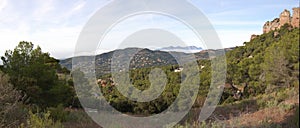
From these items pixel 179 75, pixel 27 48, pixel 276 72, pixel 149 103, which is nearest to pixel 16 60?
pixel 27 48

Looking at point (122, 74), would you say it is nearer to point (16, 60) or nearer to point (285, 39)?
point (285, 39)

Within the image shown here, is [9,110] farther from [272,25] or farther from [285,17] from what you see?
[272,25]

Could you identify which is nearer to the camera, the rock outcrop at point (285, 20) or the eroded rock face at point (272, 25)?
the rock outcrop at point (285, 20)

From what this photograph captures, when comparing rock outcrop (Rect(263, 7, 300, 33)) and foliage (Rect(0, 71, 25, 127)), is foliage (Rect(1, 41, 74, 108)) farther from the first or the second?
rock outcrop (Rect(263, 7, 300, 33))

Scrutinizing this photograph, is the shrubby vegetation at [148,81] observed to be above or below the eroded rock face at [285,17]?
below

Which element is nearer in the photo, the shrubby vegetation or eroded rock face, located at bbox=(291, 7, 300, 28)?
the shrubby vegetation

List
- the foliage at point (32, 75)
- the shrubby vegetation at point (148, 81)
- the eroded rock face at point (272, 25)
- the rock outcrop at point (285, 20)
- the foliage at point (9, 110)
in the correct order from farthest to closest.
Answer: the foliage at point (32, 75) < the eroded rock face at point (272, 25) < the rock outcrop at point (285, 20) < the foliage at point (9, 110) < the shrubby vegetation at point (148, 81)

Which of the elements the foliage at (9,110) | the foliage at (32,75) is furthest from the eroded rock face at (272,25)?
the foliage at (32,75)

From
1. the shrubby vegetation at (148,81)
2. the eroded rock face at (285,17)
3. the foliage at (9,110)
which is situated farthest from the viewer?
the eroded rock face at (285,17)

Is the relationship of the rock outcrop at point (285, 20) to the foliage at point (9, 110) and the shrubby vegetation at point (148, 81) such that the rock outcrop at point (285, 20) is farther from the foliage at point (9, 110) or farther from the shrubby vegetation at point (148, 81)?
the foliage at point (9, 110)

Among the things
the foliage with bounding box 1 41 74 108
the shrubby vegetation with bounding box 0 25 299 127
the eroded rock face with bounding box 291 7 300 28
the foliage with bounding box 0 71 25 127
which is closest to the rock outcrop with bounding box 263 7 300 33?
the eroded rock face with bounding box 291 7 300 28

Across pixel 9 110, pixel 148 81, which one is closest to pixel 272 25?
pixel 148 81
